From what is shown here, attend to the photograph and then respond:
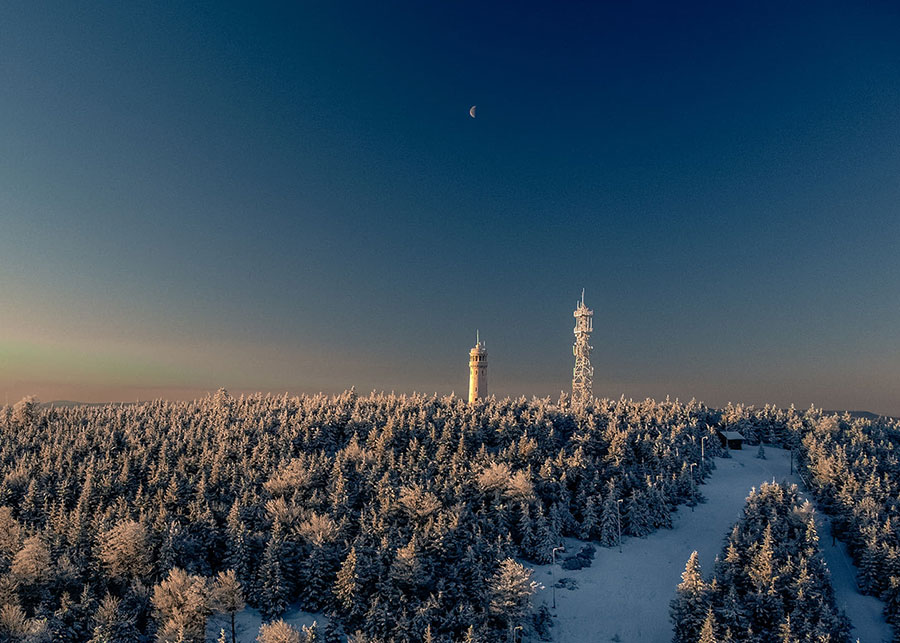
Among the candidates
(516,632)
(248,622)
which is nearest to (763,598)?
(516,632)

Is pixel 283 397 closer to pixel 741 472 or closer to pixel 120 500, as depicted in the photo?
pixel 120 500

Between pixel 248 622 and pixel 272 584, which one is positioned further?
pixel 272 584

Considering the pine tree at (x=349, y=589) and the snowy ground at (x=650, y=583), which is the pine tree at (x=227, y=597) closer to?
the pine tree at (x=349, y=589)

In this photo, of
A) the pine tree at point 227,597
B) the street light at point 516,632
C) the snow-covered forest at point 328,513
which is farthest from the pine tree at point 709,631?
the pine tree at point 227,597

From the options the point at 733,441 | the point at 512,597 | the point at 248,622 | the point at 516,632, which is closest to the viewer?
the point at 512,597

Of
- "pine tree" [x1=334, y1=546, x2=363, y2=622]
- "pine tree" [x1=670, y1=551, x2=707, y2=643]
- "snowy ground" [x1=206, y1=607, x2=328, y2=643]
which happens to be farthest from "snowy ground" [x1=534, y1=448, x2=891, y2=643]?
"snowy ground" [x1=206, y1=607, x2=328, y2=643]

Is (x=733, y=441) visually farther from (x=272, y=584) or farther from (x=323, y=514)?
(x=272, y=584)

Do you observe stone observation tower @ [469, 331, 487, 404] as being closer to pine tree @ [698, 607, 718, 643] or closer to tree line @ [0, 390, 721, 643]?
tree line @ [0, 390, 721, 643]
